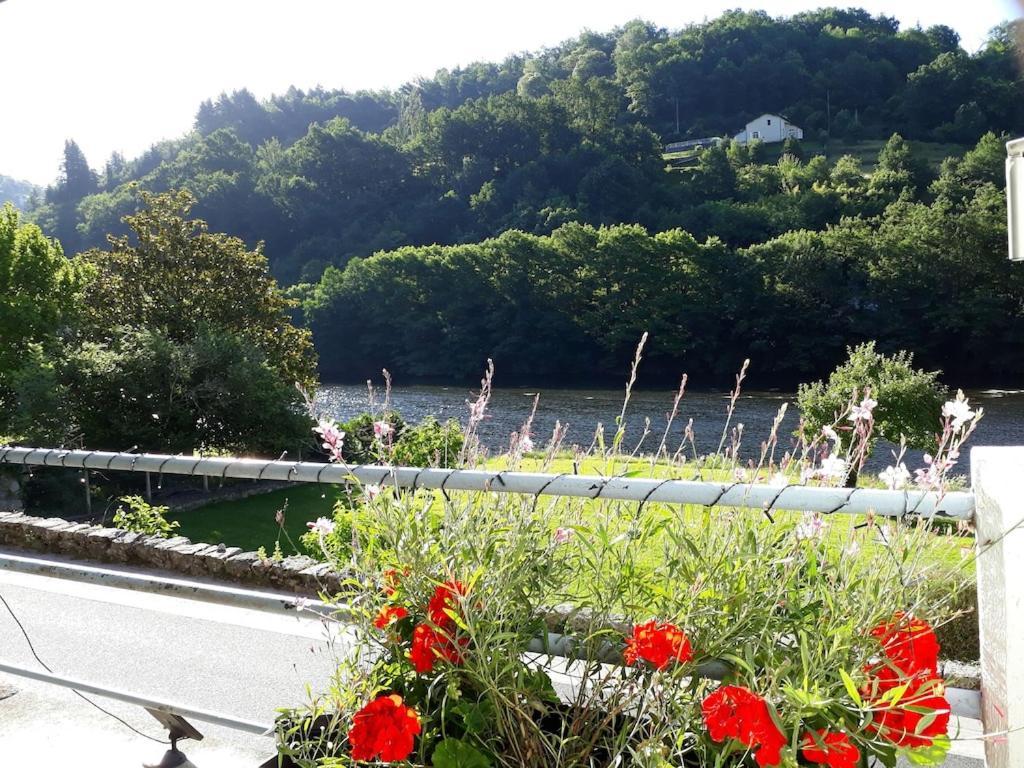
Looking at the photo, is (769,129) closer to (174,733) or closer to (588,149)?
(588,149)

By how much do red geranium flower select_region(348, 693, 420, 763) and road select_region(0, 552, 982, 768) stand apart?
20 cm

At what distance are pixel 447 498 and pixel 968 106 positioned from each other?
74144mm

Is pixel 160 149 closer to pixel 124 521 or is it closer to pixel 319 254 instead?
pixel 319 254

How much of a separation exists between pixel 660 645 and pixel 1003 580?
67cm

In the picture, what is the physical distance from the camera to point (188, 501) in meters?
20.7

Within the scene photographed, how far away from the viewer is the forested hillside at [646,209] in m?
50.3

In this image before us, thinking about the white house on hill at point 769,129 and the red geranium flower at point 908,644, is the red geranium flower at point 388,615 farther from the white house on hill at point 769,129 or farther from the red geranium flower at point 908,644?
the white house on hill at point 769,129

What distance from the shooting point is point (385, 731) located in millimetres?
1354

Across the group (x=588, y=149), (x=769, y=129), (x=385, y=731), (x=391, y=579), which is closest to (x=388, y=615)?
(x=391, y=579)

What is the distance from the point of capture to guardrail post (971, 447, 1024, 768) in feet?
4.99

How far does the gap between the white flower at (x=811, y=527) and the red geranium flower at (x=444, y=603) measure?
53 cm

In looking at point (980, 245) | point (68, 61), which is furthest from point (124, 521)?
point (980, 245)

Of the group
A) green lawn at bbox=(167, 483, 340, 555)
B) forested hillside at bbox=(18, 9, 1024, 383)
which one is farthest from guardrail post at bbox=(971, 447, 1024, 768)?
forested hillside at bbox=(18, 9, 1024, 383)

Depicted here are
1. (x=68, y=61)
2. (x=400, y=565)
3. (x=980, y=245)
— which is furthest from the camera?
(x=980, y=245)
